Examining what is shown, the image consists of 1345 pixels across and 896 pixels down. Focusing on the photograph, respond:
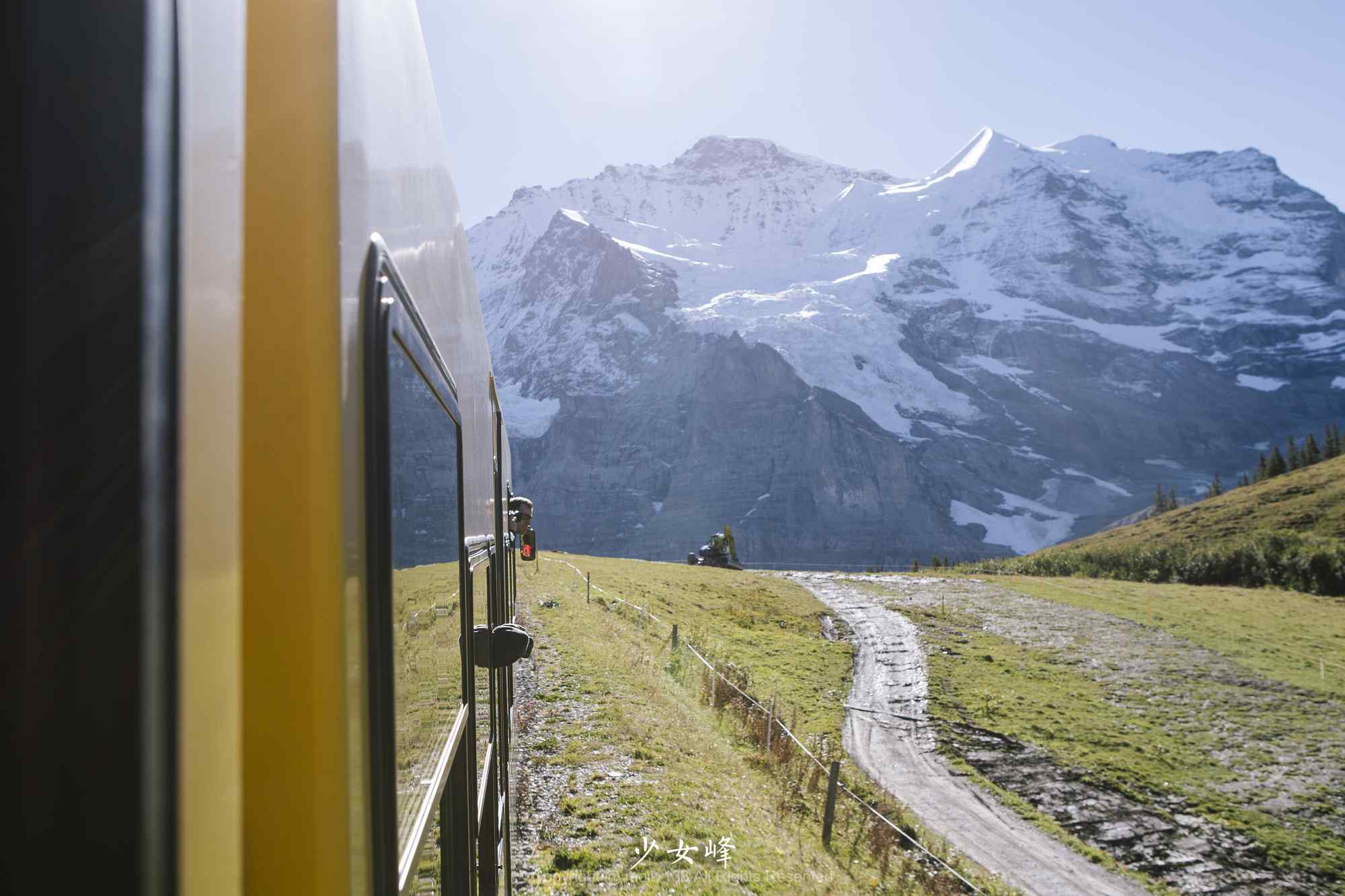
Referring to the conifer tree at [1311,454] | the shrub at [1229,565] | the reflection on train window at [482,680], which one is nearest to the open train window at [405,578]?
the reflection on train window at [482,680]

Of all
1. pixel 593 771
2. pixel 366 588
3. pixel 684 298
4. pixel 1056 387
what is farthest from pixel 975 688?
pixel 684 298

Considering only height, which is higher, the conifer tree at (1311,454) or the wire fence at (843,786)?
the conifer tree at (1311,454)

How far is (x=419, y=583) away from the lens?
Answer: 1.61 metres

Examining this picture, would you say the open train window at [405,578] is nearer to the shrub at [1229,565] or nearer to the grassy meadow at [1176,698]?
the grassy meadow at [1176,698]

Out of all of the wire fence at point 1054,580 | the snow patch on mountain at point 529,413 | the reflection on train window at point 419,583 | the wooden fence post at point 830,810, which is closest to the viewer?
the reflection on train window at point 419,583

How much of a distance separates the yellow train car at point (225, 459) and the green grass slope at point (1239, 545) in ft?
174

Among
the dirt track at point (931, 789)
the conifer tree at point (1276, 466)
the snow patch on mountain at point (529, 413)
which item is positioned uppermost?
the snow patch on mountain at point (529, 413)

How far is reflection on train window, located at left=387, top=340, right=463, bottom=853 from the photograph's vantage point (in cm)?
136

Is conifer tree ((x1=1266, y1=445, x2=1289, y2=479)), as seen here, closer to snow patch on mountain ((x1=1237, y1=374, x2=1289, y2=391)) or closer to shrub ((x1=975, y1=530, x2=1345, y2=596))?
shrub ((x1=975, y1=530, x2=1345, y2=596))

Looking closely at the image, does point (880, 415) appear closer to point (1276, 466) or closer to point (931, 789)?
point (1276, 466)

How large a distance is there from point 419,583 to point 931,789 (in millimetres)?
17477

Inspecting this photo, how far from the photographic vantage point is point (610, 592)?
→ 32719 millimetres

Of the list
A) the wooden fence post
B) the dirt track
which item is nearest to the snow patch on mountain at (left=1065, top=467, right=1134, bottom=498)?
the dirt track

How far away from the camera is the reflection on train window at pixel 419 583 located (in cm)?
136
